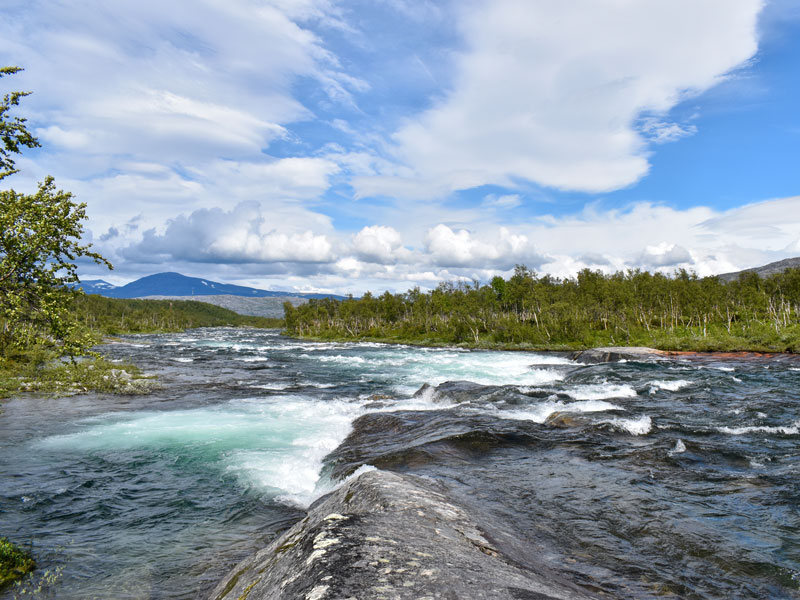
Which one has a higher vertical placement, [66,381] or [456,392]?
[456,392]

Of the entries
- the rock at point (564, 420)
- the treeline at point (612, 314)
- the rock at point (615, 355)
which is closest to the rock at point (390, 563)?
the rock at point (564, 420)

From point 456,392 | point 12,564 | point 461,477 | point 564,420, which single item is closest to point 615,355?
point 456,392

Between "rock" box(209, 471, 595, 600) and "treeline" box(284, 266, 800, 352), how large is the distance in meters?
70.7

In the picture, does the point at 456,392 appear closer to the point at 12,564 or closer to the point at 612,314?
the point at 12,564

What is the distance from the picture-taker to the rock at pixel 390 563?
169 inches

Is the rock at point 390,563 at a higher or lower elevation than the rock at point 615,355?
higher

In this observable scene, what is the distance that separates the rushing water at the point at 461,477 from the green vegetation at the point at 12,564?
39 centimetres

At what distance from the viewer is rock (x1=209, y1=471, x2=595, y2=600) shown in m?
4.30

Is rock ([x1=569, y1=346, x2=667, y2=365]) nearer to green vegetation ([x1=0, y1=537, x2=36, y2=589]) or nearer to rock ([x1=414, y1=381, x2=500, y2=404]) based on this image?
rock ([x1=414, y1=381, x2=500, y2=404])

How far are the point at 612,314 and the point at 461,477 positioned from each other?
101 meters

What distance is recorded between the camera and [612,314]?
10088 cm

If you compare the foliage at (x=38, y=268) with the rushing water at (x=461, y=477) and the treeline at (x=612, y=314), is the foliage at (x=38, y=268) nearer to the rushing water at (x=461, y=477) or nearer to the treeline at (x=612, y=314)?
the rushing water at (x=461, y=477)

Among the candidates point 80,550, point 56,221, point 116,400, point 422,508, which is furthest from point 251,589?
point 116,400

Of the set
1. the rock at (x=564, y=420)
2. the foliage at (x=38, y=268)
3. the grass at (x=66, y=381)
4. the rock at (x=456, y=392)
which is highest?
the foliage at (x=38, y=268)
